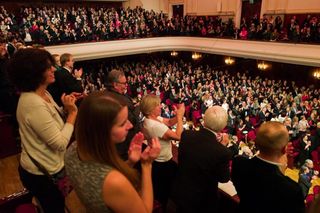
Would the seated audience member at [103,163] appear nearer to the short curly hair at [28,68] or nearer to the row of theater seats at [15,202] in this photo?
the short curly hair at [28,68]

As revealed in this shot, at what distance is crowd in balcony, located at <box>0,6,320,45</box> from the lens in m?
8.95

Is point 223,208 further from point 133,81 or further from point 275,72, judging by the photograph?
point 275,72

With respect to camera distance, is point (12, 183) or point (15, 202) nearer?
point (15, 202)

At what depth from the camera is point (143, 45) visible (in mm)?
12453

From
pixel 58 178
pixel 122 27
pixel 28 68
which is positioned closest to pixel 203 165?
pixel 58 178

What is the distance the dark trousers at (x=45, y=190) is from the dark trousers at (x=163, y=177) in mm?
719

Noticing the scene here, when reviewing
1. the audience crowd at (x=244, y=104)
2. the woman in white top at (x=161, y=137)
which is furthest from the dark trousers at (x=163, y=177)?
the audience crowd at (x=244, y=104)

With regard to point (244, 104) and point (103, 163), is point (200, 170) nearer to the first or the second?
point (103, 163)

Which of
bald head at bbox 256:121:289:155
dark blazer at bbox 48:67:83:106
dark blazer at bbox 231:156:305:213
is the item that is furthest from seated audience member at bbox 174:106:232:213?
dark blazer at bbox 48:67:83:106

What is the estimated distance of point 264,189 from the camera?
1.36 meters

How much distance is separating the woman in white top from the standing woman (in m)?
0.61

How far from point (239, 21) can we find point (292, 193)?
12.8 m

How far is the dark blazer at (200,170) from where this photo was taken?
1.57 m

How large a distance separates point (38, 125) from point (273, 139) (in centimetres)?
117
